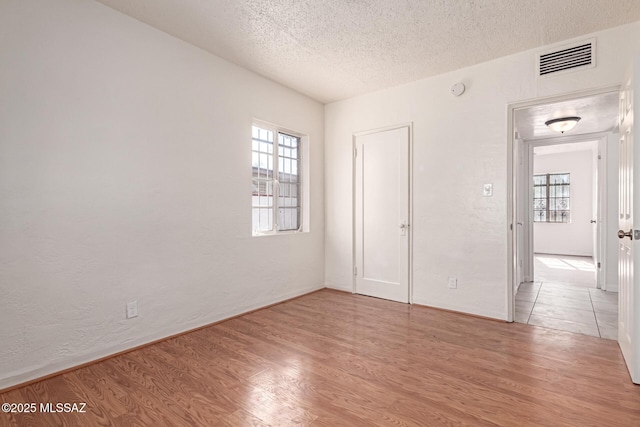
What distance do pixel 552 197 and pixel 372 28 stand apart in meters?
8.15

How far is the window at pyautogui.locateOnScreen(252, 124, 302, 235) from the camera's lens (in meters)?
3.90

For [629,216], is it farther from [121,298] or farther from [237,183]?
[121,298]

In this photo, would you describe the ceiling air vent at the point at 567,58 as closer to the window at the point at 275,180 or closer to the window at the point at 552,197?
the window at the point at 275,180

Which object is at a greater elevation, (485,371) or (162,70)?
(162,70)

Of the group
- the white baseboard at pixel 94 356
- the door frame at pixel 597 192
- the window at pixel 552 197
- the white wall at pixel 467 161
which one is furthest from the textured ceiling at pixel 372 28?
the window at pixel 552 197

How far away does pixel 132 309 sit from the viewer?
269 cm

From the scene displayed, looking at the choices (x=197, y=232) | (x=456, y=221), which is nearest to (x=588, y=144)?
(x=456, y=221)

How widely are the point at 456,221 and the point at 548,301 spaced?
67.4 inches

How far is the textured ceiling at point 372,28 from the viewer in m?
2.53

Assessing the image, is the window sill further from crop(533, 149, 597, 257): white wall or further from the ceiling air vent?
crop(533, 149, 597, 257): white wall

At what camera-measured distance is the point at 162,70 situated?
290 cm

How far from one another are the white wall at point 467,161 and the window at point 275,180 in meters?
1.17

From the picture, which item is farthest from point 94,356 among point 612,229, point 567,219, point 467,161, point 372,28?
point 567,219

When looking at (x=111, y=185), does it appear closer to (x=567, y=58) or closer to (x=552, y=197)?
(x=567, y=58)
